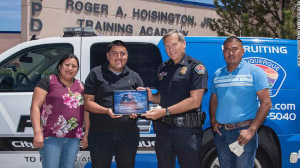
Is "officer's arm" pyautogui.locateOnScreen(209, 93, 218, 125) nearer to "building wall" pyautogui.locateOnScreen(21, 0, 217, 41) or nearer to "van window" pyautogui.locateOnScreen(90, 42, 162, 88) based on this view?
"van window" pyautogui.locateOnScreen(90, 42, 162, 88)

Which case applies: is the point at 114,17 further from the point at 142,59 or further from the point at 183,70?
the point at 183,70

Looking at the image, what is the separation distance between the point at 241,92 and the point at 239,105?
12 centimetres

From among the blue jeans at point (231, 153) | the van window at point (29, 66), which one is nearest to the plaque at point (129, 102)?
the blue jeans at point (231, 153)

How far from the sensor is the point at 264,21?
12781mm

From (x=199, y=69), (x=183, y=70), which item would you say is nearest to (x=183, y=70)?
(x=183, y=70)

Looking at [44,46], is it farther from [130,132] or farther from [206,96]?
[206,96]

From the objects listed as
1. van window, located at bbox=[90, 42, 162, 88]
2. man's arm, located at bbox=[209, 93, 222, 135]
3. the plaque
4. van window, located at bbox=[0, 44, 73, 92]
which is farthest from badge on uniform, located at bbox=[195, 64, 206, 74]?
van window, located at bbox=[0, 44, 73, 92]

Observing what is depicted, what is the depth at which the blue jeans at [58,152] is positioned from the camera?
3.45 m

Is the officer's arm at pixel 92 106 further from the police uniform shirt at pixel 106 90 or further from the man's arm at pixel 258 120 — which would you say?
the man's arm at pixel 258 120

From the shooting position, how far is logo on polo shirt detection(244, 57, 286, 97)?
4.25m

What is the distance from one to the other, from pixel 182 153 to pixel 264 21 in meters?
10.3

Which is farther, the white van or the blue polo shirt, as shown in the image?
the white van

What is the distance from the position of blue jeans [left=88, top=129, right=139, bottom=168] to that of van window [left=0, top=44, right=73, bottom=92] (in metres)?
1.23

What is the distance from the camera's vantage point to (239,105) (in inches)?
137
